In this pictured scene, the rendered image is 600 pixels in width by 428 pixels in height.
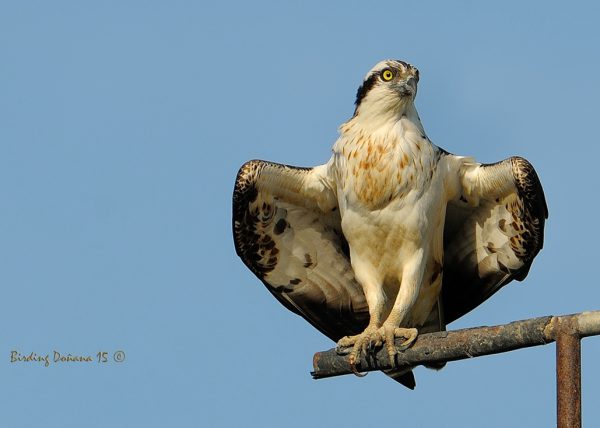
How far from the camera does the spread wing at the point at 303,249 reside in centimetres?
1592

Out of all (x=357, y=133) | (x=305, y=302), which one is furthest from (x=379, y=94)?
(x=305, y=302)

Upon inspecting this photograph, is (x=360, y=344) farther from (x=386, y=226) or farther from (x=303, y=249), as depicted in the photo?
(x=303, y=249)

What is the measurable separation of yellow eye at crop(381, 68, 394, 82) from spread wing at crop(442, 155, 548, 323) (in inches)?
45.2

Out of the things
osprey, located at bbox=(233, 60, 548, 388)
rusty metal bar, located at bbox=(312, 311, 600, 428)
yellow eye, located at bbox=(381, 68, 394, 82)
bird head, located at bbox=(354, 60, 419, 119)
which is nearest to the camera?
rusty metal bar, located at bbox=(312, 311, 600, 428)

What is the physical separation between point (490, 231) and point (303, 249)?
197 cm

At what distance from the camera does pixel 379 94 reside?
1552 centimetres

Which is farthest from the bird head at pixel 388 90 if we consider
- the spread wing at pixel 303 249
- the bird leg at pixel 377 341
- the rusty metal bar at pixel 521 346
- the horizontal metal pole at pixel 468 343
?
the rusty metal bar at pixel 521 346

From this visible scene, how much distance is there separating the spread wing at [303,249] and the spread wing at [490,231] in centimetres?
103

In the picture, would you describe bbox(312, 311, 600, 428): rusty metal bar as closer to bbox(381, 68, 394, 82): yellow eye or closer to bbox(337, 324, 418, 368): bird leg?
bbox(337, 324, 418, 368): bird leg

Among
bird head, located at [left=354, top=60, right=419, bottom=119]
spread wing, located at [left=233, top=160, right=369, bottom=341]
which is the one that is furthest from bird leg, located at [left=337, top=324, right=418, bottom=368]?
bird head, located at [left=354, top=60, right=419, bottom=119]

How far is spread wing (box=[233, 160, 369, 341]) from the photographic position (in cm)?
1592

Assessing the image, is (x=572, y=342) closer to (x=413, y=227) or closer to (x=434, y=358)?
(x=434, y=358)

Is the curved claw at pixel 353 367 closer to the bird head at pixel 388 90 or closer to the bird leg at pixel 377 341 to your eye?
the bird leg at pixel 377 341

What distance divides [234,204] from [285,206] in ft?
1.85
